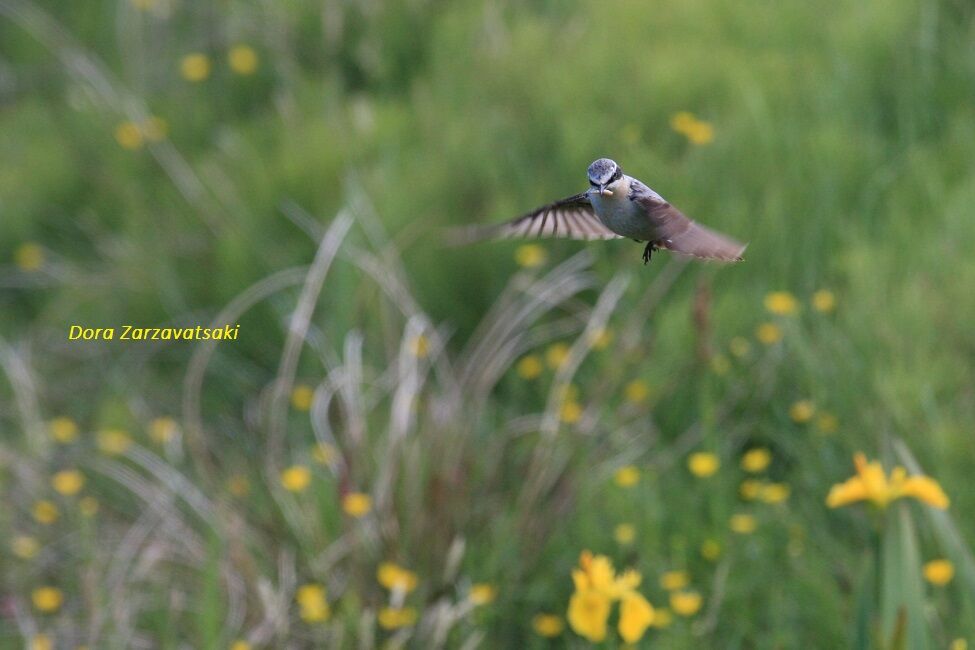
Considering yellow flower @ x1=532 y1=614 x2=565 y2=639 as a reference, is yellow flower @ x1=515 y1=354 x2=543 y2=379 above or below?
above

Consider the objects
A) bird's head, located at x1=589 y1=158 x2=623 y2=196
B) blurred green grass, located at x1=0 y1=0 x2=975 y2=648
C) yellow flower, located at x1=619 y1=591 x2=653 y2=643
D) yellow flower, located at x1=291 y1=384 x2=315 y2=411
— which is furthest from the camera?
yellow flower, located at x1=291 y1=384 x2=315 y2=411

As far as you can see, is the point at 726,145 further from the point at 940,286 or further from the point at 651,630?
the point at 651,630

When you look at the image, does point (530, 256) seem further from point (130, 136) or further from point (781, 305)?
point (130, 136)

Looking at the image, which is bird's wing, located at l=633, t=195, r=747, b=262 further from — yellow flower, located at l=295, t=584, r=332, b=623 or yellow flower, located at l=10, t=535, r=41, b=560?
yellow flower, located at l=10, t=535, r=41, b=560

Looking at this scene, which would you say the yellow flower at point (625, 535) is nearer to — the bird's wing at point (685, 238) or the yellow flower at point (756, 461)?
the yellow flower at point (756, 461)

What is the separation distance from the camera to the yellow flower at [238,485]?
2.85m

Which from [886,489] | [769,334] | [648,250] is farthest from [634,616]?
[769,334]

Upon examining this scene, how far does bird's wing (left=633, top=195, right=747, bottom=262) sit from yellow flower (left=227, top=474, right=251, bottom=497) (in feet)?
7.47

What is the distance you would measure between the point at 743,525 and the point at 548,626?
0.40 meters

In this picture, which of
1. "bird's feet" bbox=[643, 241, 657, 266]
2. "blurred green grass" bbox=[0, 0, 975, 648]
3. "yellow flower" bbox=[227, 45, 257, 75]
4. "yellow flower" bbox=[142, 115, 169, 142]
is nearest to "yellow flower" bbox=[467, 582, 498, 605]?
"blurred green grass" bbox=[0, 0, 975, 648]

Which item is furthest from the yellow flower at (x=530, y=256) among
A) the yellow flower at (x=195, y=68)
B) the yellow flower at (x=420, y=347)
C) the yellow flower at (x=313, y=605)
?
the yellow flower at (x=195, y=68)

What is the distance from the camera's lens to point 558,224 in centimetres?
94

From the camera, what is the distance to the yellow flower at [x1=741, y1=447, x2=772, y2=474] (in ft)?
8.28

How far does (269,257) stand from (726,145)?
126 centimetres
